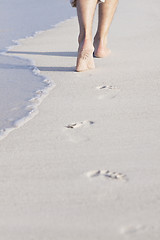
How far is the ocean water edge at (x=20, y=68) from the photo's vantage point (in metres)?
2.54

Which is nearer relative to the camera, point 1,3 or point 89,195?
point 89,195

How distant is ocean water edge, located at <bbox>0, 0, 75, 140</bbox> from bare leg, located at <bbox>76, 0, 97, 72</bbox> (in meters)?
0.26

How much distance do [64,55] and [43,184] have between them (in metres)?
2.28

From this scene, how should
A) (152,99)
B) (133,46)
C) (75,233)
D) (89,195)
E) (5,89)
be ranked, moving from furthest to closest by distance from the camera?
(133,46)
(5,89)
(152,99)
(89,195)
(75,233)

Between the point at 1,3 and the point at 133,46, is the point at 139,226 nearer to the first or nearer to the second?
the point at 133,46

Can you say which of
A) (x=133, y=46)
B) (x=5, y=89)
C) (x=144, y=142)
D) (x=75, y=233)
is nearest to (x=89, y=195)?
(x=75, y=233)

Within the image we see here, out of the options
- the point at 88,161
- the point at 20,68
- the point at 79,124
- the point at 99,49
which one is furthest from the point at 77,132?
the point at 99,49

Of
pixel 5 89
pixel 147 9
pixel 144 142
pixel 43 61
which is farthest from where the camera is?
pixel 147 9

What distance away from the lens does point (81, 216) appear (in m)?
1.52

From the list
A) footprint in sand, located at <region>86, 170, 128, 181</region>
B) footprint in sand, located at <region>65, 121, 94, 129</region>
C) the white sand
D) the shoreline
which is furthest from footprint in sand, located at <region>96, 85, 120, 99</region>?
footprint in sand, located at <region>86, 170, 128, 181</region>

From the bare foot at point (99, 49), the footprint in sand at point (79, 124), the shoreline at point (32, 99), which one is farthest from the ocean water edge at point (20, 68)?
the bare foot at point (99, 49)

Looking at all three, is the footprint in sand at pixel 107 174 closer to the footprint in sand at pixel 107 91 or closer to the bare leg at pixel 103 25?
the footprint in sand at pixel 107 91

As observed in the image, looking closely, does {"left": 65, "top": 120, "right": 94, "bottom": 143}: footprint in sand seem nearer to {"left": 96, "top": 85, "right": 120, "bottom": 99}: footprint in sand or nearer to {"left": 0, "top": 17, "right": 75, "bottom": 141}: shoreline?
{"left": 0, "top": 17, "right": 75, "bottom": 141}: shoreline

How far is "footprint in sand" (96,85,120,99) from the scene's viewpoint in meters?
2.76
